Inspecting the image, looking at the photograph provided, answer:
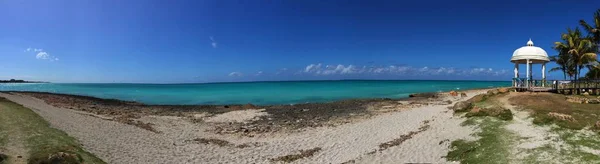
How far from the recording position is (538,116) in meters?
13.9

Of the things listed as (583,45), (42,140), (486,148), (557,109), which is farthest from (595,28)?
(42,140)

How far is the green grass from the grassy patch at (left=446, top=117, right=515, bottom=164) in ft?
40.2

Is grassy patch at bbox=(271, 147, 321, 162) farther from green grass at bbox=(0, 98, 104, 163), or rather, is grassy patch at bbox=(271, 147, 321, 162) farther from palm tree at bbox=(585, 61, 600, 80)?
palm tree at bbox=(585, 61, 600, 80)

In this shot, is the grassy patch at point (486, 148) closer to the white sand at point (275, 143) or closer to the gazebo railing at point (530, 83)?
the white sand at point (275, 143)

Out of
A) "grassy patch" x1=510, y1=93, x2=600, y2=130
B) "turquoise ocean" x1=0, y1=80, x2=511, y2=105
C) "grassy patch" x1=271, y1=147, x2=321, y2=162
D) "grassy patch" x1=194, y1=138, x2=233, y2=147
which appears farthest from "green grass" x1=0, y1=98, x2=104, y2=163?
"turquoise ocean" x1=0, y1=80, x2=511, y2=105

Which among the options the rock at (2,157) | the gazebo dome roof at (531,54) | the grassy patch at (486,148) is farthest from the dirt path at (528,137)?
the gazebo dome roof at (531,54)

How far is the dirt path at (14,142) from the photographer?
31.5 ft

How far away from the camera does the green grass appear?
9906 millimetres

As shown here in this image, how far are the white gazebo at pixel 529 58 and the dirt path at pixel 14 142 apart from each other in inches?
1297

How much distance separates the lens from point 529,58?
27.1 metres

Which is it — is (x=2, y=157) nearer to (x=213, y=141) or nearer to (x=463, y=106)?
(x=213, y=141)

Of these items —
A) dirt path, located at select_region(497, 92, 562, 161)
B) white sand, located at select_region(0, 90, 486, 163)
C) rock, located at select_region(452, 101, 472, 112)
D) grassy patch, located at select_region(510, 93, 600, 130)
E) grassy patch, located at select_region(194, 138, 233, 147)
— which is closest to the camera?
dirt path, located at select_region(497, 92, 562, 161)

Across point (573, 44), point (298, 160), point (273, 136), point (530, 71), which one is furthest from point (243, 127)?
point (573, 44)

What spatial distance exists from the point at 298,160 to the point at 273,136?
562 cm
